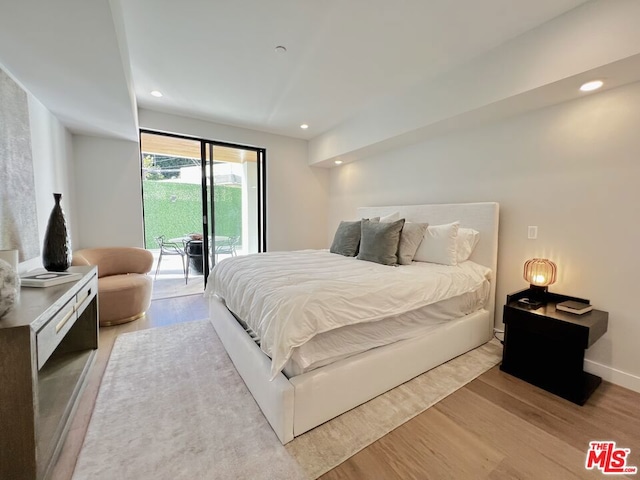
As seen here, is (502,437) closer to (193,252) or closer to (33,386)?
(33,386)

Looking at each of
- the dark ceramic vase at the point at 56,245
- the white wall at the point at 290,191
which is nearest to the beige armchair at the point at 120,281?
the dark ceramic vase at the point at 56,245

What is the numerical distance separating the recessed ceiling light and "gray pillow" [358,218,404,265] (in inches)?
64.8

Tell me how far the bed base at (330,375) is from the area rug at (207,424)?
0.06m

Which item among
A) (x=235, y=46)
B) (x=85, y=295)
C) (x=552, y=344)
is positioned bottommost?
(x=552, y=344)

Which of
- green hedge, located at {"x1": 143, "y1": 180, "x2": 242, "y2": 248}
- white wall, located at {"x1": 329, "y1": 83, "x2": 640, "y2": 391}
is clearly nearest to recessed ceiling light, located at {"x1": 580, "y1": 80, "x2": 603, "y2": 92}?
white wall, located at {"x1": 329, "y1": 83, "x2": 640, "y2": 391}

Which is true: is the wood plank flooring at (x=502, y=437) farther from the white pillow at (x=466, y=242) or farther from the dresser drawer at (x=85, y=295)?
the dresser drawer at (x=85, y=295)

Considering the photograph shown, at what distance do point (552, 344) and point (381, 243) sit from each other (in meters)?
1.51

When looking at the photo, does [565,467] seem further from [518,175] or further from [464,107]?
[464,107]

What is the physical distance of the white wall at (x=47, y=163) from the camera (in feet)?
7.38

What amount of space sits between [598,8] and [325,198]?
390 cm

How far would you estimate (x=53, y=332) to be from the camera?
1264mm

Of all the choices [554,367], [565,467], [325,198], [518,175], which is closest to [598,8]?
[518,175]

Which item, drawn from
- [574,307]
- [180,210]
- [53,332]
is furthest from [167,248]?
[574,307]

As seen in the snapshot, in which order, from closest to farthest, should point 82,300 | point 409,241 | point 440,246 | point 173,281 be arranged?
point 82,300
point 440,246
point 409,241
point 173,281
